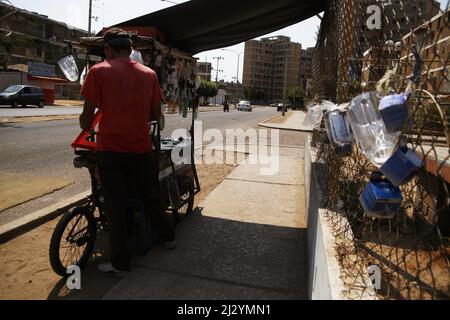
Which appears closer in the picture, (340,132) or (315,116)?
(340,132)

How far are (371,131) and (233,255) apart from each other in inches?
90.0

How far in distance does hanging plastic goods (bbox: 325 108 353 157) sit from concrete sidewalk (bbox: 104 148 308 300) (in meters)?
1.41

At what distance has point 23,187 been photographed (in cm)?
584

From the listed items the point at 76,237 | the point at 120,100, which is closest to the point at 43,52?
the point at 76,237

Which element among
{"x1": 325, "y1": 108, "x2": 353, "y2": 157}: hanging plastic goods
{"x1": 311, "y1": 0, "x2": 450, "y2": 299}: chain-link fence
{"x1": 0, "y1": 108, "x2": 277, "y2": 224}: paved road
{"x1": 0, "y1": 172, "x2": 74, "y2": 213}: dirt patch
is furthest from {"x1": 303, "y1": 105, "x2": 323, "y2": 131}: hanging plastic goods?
{"x1": 0, "y1": 172, "x2": 74, "y2": 213}: dirt patch

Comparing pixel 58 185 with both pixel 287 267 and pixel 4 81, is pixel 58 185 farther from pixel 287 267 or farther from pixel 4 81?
pixel 4 81

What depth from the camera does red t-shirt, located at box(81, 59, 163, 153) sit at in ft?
9.97

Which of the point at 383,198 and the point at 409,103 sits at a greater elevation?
the point at 409,103

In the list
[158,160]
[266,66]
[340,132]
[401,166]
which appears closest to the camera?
[401,166]

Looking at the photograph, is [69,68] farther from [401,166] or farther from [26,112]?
[26,112]

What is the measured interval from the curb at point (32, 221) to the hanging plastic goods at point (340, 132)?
2.93 meters

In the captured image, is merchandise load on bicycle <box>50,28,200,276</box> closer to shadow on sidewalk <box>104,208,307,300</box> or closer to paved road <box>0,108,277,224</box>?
shadow on sidewalk <box>104,208,307,300</box>

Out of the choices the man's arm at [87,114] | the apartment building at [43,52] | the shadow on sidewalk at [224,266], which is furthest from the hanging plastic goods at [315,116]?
the apartment building at [43,52]

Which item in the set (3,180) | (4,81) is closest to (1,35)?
(3,180)
